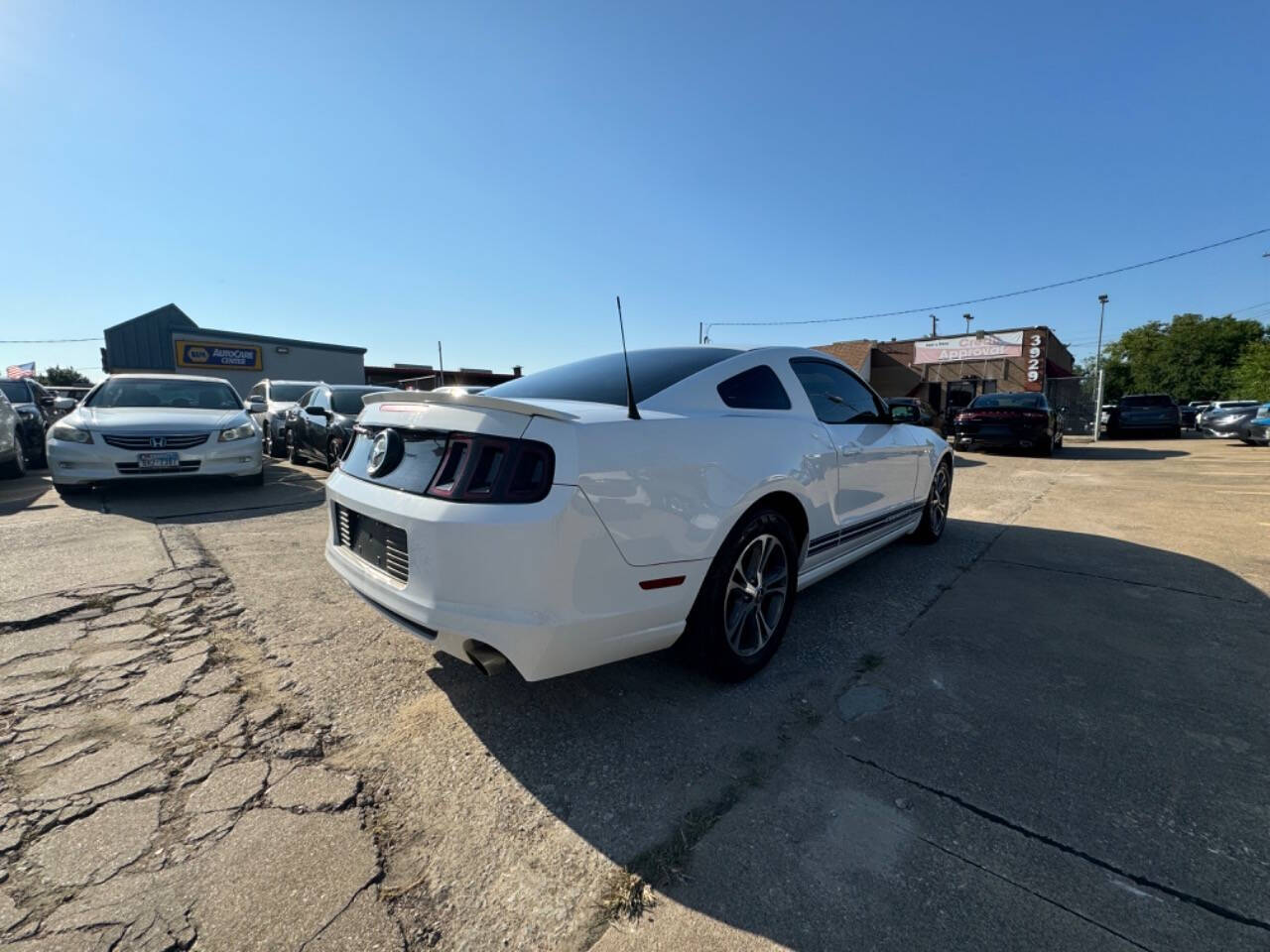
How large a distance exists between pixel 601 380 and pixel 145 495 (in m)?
6.60

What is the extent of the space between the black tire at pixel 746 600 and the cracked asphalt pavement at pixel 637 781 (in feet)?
0.50

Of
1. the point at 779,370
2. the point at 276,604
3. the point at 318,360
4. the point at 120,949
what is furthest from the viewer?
the point at 318,360

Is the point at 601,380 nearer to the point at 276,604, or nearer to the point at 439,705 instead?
the point at 439,705

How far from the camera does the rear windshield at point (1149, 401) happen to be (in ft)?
60.6

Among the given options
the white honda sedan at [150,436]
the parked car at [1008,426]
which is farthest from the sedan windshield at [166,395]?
the parked car at [1008,426]

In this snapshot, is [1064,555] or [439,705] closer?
[439,705]

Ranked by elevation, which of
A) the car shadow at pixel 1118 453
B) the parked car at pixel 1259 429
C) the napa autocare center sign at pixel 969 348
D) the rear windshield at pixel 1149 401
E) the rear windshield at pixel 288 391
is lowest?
the car shadow at pixel 1118 453

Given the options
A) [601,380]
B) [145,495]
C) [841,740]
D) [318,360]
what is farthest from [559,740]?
[318,360]

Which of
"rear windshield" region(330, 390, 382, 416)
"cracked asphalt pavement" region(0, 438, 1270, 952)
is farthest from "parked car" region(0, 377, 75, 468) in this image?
"cracked asphalt pavement" region(0, 438, 1270, 952)

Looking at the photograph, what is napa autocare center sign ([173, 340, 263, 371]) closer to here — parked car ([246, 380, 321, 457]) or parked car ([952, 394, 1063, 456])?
parked car ([246, 380, 321, 457])

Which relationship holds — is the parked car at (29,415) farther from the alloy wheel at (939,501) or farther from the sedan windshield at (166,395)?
the alloy wheel at (939,501)

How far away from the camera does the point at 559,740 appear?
2146 mm

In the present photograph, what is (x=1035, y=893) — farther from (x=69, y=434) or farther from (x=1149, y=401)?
(x=1149, y=401)

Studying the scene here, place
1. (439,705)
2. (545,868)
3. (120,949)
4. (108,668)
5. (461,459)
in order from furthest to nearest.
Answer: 1. (108,668)
2. (439,705)
3. (461,459)
4. (545,868)
5. (120,949)
